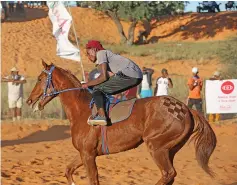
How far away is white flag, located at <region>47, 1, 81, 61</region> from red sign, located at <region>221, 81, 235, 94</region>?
15.1ft

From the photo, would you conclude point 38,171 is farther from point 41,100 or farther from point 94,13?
point 94,13

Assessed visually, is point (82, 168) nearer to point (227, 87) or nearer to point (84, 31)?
point (227, 87)

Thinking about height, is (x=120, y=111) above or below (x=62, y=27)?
below

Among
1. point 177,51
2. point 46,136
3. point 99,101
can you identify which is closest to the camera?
point 99,101

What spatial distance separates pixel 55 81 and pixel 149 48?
35576 mm

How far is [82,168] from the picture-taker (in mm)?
11617

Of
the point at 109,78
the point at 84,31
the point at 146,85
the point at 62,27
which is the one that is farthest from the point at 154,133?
the point at 84,31

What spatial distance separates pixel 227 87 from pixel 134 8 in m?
29.9

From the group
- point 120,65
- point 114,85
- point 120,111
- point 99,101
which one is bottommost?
point 120,111

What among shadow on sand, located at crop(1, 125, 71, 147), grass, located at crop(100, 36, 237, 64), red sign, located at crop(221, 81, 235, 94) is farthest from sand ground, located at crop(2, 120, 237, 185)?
grass, located at crop(100, 36, 237, 64)

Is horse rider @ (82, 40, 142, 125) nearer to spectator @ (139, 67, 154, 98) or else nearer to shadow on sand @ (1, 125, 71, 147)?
shadow on sand @ (1, 125, 71, 147)

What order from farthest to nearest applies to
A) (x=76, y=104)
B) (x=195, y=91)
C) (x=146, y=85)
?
(x=146, y=85), (x=195, y=91), (x=76, y=104)

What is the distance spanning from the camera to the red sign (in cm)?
1764

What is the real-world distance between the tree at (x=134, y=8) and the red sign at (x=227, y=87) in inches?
1133
